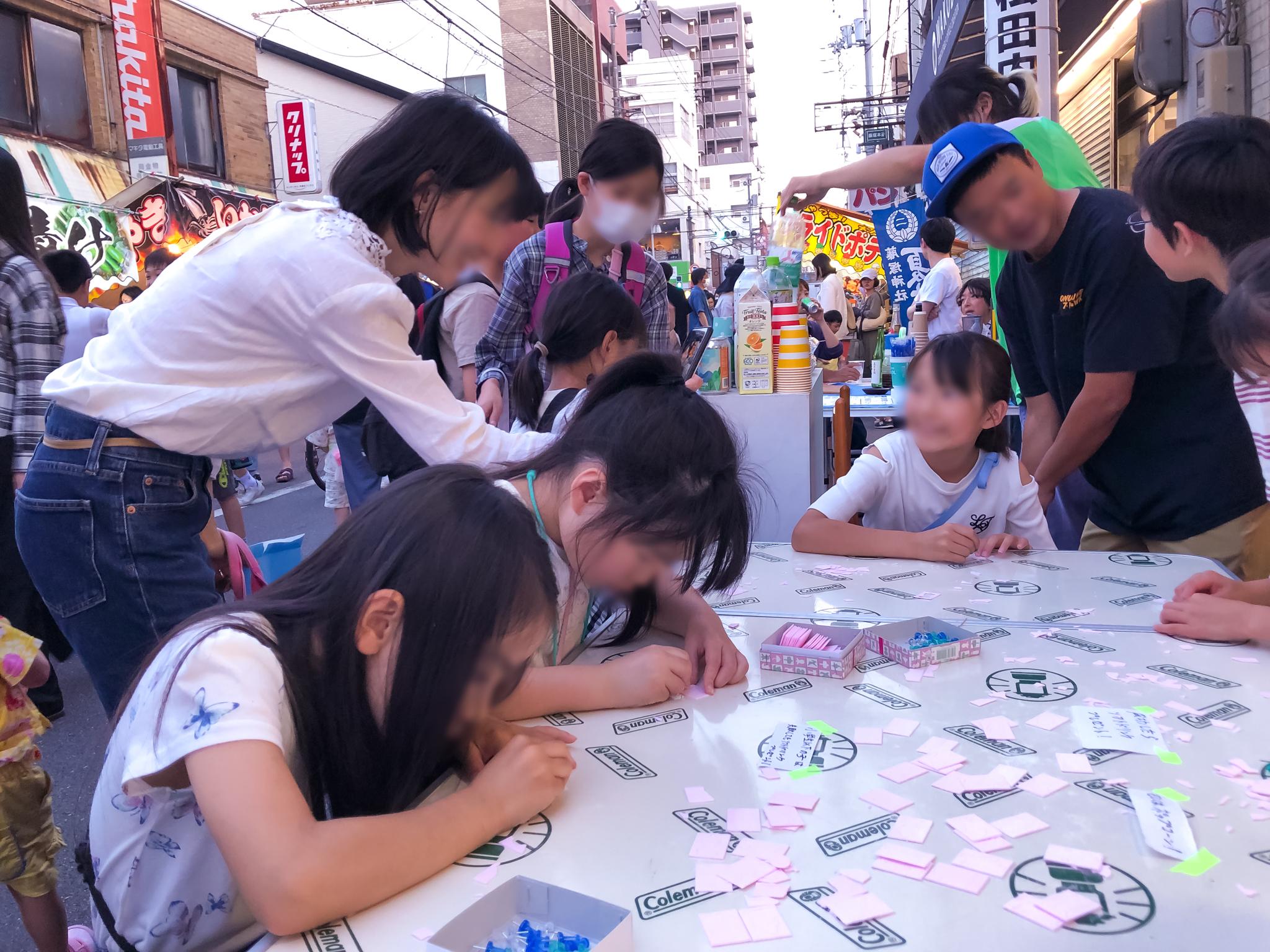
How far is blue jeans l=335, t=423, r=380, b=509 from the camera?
3.46m

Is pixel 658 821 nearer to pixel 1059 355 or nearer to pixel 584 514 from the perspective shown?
pixel 584 514

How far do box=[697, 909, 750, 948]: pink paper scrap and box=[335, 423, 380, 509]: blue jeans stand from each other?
295 centimetres

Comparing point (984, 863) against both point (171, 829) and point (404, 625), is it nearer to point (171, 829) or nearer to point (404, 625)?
point (404, 625)

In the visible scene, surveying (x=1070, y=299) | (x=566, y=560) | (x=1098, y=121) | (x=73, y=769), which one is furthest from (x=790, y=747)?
(x=1098, y=121)

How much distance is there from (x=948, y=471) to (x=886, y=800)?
1.43 m

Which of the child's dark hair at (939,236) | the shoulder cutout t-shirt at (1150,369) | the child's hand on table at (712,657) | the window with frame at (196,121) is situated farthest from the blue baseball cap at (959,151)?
the window with frame at (196,121)

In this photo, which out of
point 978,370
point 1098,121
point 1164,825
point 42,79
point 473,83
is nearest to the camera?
point 1164,825

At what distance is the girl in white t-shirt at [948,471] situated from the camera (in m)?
2.09

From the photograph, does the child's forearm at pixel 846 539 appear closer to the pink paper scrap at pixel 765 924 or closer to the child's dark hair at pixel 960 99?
the pink paper scrap at pixel 765 924

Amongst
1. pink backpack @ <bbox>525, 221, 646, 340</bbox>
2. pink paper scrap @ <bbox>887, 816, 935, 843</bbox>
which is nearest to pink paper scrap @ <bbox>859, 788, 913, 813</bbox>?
pink paper scrap @ <bbox>887, 816, 935, 843</bbox>

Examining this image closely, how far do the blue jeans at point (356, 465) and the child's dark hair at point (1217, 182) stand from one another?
109 inches

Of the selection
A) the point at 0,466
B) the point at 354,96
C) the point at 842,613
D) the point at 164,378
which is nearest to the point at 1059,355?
the point at 842,613

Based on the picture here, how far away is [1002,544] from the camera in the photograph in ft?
6.39

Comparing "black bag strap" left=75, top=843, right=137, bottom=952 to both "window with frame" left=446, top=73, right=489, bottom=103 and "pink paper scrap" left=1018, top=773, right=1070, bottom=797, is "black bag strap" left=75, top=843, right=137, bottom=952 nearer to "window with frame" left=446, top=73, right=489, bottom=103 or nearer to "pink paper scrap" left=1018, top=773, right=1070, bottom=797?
"pink paper scrap" left=1018, top=773, right=1070, bottom=797
